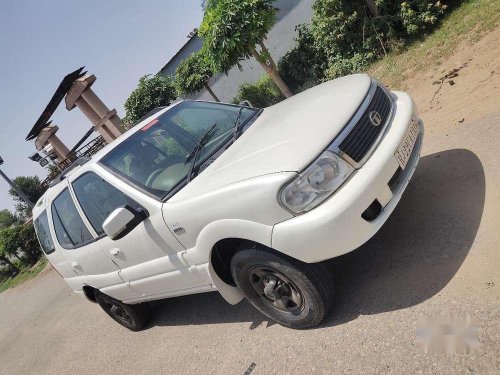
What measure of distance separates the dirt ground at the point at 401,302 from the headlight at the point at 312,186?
1020mm

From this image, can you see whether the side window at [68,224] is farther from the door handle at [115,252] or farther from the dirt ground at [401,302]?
the dirt ground at [401,302]

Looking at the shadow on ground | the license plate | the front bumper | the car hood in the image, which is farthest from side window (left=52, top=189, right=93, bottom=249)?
the license plate

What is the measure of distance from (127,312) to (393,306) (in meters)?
3.18

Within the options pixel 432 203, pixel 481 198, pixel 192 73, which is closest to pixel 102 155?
pixel 432 203

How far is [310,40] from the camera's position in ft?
34.8

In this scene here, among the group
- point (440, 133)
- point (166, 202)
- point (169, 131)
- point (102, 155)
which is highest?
point (102, 155)

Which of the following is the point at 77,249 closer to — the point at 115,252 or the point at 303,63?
the point at 115,252

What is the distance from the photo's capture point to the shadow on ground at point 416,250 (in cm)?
278

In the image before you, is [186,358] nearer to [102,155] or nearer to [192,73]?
[102,155]

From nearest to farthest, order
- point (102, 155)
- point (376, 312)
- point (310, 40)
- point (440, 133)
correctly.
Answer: point (376, 312) → point (102, 155) → point (440, 133) → point (310, 40)

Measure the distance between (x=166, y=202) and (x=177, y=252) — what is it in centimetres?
44

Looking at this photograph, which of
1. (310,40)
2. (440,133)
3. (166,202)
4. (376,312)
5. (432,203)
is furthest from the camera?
(310,40)

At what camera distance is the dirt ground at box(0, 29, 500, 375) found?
2.43m

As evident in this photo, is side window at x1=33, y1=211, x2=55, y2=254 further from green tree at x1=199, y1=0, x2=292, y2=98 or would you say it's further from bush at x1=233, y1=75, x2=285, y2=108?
bush at x1=233, y1=75, x2=285, y2=108
